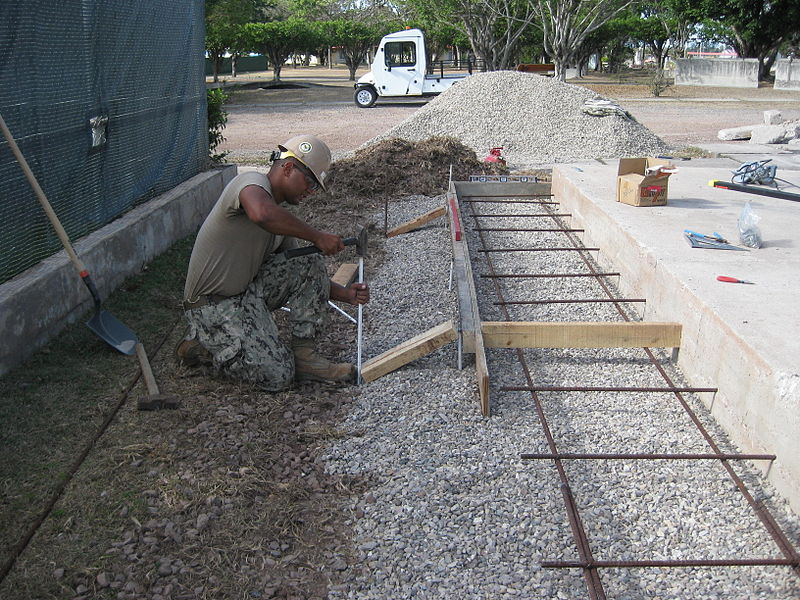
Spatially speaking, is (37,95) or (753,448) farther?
(37,95)

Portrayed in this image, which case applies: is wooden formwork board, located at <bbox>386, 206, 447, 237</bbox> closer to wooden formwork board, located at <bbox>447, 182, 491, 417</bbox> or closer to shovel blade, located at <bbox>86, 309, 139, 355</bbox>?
wooden formwork board, located at <bbox>447, 182, 491, 417</bbox>

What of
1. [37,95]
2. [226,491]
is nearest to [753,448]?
[226,491]

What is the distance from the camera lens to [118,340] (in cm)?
471

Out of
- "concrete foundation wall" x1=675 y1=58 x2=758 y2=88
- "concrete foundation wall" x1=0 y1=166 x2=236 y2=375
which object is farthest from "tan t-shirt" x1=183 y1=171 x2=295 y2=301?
"concrete foundation wall" x1=675 y1=58 x2=758 y2=88

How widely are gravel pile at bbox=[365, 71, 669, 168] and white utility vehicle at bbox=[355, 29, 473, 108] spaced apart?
930cm

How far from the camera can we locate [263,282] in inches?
172

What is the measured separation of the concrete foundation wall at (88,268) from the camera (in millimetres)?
4402

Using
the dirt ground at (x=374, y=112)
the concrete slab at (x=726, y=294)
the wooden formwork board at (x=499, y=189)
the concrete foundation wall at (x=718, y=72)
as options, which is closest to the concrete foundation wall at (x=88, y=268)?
the wooden formwork board at (x=499, y=189)

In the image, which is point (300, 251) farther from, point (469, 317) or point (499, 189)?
point (499, 189)

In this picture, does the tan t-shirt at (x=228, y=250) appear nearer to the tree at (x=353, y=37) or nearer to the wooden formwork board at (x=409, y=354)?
the wooden formwork board at (x=409, y=354)

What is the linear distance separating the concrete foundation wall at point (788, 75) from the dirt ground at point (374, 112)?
2.43ft

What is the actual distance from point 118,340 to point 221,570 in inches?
90.6

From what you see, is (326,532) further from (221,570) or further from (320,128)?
(320,128)

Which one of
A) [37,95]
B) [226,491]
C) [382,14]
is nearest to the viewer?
[226,491]
